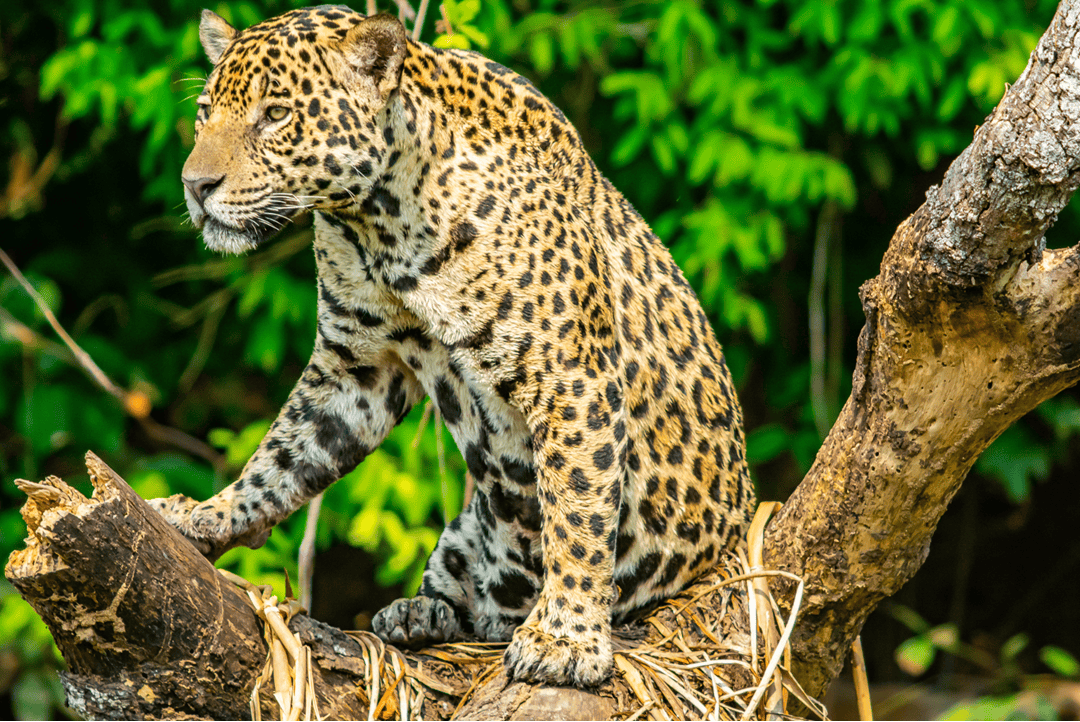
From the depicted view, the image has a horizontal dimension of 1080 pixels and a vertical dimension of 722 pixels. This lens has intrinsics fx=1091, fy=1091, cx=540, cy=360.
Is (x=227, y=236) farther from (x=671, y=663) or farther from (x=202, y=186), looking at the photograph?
(x=671, y=663)

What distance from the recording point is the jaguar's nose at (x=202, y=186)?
10.5 ft

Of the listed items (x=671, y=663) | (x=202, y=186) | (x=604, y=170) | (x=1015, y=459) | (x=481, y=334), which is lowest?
(x=671, y=663)

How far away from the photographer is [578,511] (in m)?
3.45

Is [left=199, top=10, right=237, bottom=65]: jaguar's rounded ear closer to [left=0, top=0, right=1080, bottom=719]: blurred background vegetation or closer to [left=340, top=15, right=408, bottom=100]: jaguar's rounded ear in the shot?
[left=340, top=15, right=408, bottom=100]: jaguar's rounded ear

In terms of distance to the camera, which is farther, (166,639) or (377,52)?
(377,52)

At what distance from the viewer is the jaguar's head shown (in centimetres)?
321

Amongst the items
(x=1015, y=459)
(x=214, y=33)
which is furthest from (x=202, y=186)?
(x=1015, y=459)


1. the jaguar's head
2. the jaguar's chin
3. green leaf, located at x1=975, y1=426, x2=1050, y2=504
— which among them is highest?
the jaguar's head

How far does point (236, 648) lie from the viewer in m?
3.10

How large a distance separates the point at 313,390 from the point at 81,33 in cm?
342

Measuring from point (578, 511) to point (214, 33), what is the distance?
205 centimetres

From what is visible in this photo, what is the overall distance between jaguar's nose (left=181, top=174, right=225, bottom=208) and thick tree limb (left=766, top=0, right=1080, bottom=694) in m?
1.92

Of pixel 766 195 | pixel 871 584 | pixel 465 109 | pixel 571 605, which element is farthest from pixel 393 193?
pixel 766 195

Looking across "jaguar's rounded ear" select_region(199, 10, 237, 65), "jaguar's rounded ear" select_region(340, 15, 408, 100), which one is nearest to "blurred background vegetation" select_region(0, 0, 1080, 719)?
"jaguar's rounded ear" select_region(199, 10, 237, 65)
